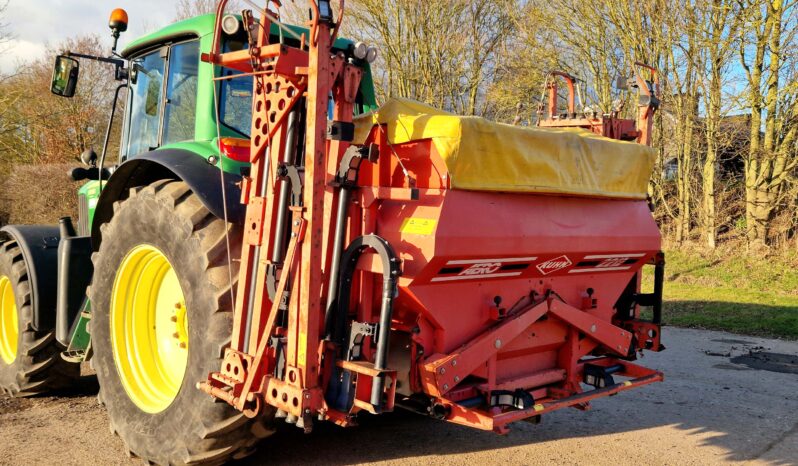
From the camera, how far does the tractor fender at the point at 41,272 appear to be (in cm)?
497

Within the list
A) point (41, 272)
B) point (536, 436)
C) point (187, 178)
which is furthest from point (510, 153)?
point (41, 272)

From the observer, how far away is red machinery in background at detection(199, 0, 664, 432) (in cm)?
299

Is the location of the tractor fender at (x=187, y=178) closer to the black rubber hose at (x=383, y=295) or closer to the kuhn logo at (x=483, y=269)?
the black rubber hose at (x=383, y=295)

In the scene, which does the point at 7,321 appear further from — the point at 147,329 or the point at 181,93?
the point at 181,93

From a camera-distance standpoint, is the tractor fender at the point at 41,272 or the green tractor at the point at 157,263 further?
the tractor fender at the point at 41,272

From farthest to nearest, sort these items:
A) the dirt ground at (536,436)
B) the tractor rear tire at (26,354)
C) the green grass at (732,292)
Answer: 1. the green grass at (732,292)
2. the tractor rear tire at (26,354)
3. the dirt ground at (536,436)

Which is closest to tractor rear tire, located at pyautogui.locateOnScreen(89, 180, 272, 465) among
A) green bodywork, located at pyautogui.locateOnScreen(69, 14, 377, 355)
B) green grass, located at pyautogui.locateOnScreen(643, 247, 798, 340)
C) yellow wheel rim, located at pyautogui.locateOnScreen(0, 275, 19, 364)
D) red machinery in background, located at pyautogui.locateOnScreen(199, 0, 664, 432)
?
red machinery in background, located at pyautogui.locateOnScreen(199, 0, 664, 432)

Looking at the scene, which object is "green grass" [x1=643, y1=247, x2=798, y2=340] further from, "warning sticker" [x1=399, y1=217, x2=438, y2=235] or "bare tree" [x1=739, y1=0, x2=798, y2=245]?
"warning sticker" [x1=399, y1=217, x2=438, y2=235]

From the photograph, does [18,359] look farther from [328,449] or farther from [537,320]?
[537,320]

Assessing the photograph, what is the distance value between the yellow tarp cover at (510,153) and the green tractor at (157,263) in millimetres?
479

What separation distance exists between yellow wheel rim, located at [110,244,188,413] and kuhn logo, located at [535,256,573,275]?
1984 mm

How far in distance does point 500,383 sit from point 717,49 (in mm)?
12156

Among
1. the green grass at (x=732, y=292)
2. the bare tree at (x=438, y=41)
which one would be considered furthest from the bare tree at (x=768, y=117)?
the bare tree at (x=438, y=41)

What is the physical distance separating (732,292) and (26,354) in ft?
35.0
